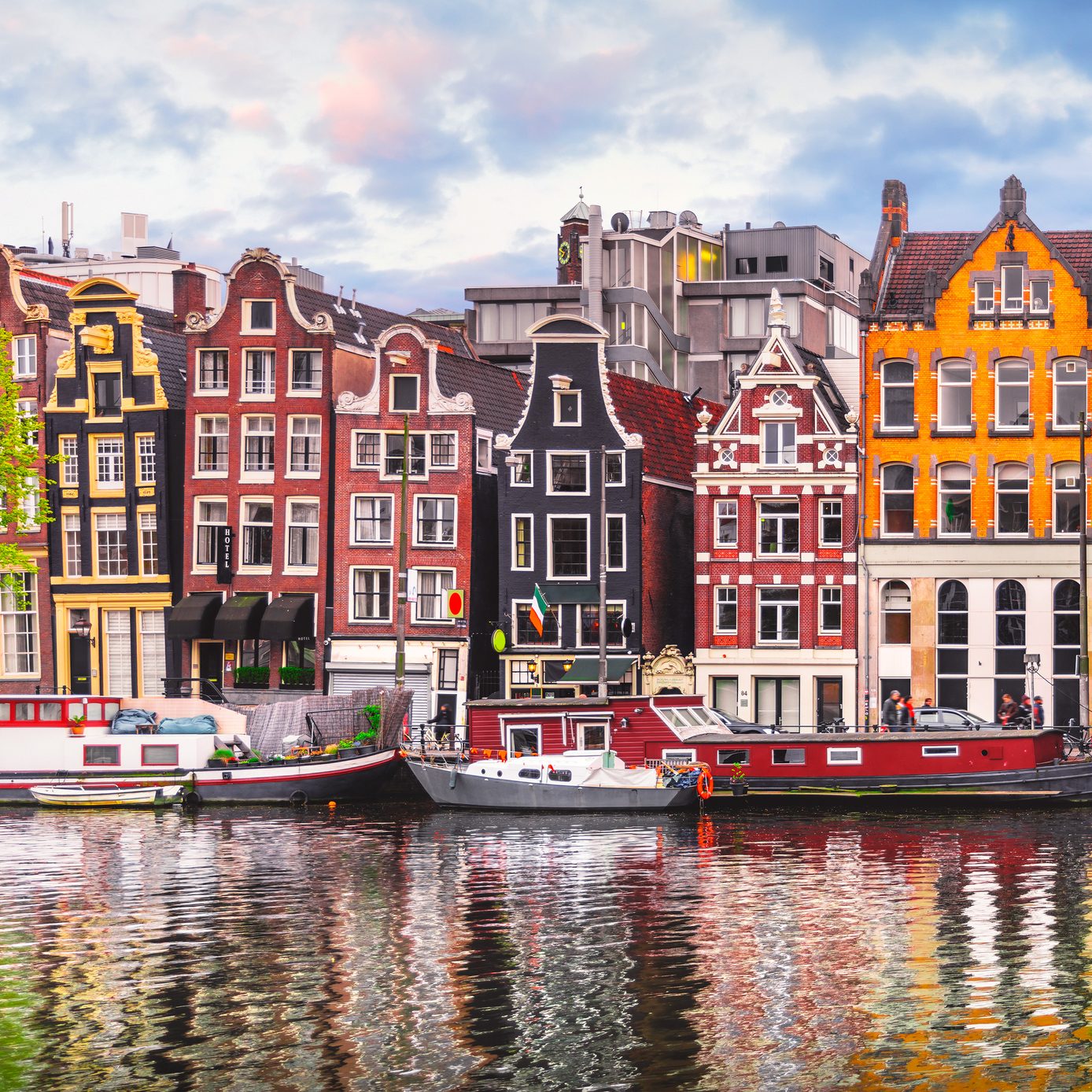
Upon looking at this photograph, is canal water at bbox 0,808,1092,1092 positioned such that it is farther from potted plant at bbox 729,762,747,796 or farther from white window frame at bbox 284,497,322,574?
white window frame at bbox 284,497,322,574

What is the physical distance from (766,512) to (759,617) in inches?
165

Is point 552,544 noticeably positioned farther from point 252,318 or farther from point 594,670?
point 252,318

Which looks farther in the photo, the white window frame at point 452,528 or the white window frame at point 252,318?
the white window frame at point 252,318

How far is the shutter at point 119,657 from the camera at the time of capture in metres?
85.2

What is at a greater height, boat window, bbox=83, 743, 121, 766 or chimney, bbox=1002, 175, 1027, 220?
chimney, bbox=1002, 175, 1027, 220

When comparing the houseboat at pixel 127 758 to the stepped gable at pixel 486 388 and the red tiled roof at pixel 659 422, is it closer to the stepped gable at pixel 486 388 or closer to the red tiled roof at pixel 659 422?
the stepped gable at pixel 486 388

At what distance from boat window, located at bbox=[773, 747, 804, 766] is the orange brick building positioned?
12.8m

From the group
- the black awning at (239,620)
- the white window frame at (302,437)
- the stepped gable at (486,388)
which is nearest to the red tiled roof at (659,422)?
the stepped gable at (486,388)

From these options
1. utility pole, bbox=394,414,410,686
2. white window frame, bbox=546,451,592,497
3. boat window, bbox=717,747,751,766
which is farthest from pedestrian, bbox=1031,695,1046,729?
utility pole, bbox=394,414,410,686

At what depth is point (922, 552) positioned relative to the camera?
258ft

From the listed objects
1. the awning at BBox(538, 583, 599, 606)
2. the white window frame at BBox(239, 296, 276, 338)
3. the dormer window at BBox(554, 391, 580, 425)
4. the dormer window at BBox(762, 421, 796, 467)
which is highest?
the white window frame at BBox(239, 296, 276, 338)

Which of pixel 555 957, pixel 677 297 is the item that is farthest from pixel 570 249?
pixel 555 957

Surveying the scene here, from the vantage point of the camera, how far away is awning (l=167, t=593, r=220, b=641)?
81.8 m

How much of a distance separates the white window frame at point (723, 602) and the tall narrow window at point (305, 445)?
1759 cm
